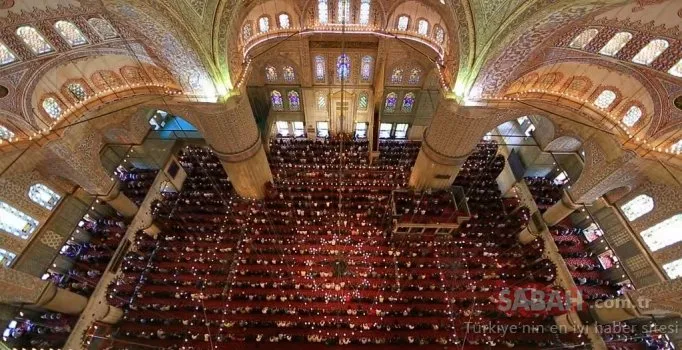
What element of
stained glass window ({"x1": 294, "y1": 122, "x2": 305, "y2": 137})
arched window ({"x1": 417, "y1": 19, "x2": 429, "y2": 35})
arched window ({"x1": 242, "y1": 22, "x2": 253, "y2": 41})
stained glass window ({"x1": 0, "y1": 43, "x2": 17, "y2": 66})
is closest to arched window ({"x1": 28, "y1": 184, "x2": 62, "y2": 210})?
stained glass window ({"x1": 0, "y1": 43, "x2": 17, "y2": 66})

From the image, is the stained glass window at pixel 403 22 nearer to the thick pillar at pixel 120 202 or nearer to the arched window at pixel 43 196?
the thick pillar at pixel 120 202

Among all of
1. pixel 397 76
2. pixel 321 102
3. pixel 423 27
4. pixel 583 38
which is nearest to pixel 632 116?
pixel 583 38

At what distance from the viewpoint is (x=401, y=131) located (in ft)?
56.3

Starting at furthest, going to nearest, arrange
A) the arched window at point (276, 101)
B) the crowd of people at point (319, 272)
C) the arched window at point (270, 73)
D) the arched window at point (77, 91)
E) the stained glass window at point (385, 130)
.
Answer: the stained glass window at point (385, 130) → the arched window at point (276, 101) → the arched window at point (270, 73) → the crowd of people at point (319, 272) → the arched window at point (77, 91)

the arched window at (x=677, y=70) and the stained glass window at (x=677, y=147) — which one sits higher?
the arched window at (x=677, y=70)

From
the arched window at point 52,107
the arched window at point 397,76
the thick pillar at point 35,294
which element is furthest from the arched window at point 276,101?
the thick pillar at point 35,294

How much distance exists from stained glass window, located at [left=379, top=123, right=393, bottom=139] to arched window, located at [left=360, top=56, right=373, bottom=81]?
2.85 metres

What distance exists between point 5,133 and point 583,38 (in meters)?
14.9

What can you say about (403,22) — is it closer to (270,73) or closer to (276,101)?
(270,73)

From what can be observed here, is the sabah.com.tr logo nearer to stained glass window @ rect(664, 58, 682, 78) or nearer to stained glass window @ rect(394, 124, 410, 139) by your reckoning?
stained glass window @ rect(664, 58, 682, 78)

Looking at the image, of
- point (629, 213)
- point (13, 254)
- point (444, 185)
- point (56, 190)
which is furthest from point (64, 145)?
point (629, 213)

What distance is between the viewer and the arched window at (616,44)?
765 cm

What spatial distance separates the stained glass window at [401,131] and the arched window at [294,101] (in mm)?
5118

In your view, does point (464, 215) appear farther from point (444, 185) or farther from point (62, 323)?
point (62, 323)
